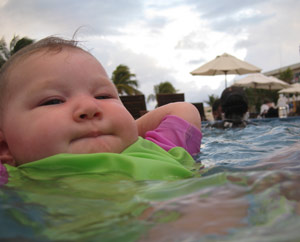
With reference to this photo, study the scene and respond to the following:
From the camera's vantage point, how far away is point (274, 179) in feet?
3.50

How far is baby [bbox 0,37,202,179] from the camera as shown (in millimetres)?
1477

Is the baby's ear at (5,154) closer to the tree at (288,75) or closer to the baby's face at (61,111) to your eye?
the baby's face at (61,111)

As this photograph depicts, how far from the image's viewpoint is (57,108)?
1.51 m

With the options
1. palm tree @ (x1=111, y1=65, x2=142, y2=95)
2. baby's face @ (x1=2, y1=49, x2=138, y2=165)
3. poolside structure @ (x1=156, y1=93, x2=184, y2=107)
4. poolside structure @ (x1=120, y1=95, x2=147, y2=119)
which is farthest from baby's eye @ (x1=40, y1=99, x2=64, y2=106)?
palm tree @ (x1=111, y1=65, x2=142, y2=95)

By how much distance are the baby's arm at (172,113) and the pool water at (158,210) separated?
1.36 m

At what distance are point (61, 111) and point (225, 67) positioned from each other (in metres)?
11.7

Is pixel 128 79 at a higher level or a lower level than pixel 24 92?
higher

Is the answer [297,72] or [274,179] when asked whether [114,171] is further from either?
[297,72]

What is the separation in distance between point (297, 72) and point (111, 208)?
50.3m

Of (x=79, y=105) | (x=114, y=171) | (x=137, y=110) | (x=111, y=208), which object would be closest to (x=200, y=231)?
(x=111, y=208)

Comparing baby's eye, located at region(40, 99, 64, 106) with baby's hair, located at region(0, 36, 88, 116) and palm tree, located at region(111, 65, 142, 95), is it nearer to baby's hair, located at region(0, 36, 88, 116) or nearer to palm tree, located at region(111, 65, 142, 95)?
baby's hair, located at region(0, 36, 88, 116)

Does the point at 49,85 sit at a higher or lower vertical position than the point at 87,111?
higher

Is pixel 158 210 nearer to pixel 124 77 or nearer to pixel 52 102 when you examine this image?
pixel 52 102

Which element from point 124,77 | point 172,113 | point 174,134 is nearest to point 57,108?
point 174,134
